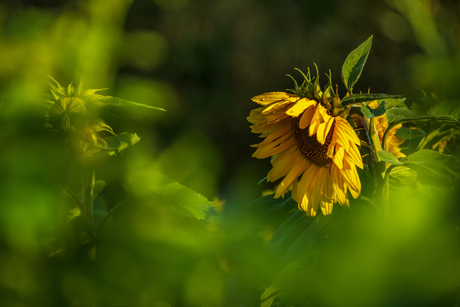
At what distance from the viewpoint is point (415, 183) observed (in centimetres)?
48

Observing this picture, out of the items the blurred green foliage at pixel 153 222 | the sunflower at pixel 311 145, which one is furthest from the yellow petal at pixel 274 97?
the blurred green foliage at pixel 153 222

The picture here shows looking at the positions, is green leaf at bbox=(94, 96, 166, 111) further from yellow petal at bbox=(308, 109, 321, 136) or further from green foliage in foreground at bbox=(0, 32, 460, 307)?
yellow petal at bbox=(308, 109, 321, 136)

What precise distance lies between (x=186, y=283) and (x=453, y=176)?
24 centimetres

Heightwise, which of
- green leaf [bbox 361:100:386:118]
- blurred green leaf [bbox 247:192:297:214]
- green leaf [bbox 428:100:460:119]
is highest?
green leaf [bbox 428:100:460:119]

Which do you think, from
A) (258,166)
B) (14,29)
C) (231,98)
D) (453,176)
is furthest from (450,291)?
(231,98)

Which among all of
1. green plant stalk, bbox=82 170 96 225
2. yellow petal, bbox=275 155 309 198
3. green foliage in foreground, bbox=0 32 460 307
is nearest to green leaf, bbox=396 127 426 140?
green foliage in foreground, bbox=0 32 460 307

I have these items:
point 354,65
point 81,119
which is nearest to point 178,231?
point 81,119

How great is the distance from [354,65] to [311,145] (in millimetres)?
106

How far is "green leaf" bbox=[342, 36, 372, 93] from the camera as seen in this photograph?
1.34 feet

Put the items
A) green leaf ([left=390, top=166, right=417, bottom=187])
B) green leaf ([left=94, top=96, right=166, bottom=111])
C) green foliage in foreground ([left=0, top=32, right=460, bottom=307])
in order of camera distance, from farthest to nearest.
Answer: green leaf ([left=390, top=166, right=417, bottom=187])
green leaf ([left=94, top=96, right=166, bottom=111])
green foliage in foreground ([left=0, top=32, right=460, bottom=307])

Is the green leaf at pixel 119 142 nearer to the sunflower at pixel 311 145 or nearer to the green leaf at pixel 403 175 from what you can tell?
the sunflower at pixel 311 145

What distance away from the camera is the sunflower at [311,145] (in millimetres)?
418

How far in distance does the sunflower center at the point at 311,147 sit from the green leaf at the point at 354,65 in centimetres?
7

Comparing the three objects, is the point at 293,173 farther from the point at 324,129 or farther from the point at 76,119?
the point at 76,119
